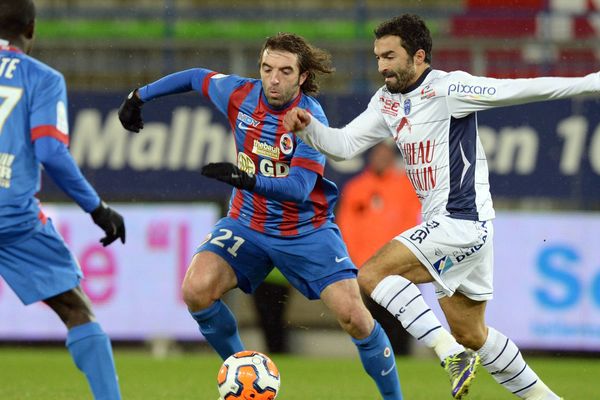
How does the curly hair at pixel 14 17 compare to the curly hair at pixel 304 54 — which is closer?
the curly hair at pixel 14 17

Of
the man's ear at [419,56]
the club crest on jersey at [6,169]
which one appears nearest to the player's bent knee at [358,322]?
A: the man's ear at [419,56]

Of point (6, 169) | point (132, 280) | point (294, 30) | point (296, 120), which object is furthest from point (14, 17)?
point (294, 30)

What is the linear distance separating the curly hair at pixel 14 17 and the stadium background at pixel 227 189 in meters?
5.80

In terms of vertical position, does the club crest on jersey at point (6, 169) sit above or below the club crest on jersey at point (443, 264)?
above

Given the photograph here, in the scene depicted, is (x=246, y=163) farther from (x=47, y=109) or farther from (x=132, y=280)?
(x=132, y=280)

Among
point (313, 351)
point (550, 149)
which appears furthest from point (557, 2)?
point (313, 351)

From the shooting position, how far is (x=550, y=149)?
430 inches

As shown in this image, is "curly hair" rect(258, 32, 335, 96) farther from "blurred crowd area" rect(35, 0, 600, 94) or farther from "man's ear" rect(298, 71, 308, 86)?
"blurred crowd area" rect(35, 0, 600, 94)

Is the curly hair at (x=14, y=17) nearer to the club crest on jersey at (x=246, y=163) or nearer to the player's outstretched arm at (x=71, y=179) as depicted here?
the player's outstretched arm at (x=71, y=179)

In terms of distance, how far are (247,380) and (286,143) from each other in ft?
4.46

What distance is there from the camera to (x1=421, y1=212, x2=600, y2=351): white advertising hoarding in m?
10.6

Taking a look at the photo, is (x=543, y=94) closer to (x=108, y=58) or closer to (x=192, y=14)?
(x=108, y=58)

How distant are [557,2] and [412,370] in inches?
231

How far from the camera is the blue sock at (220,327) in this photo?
21.5 feet
